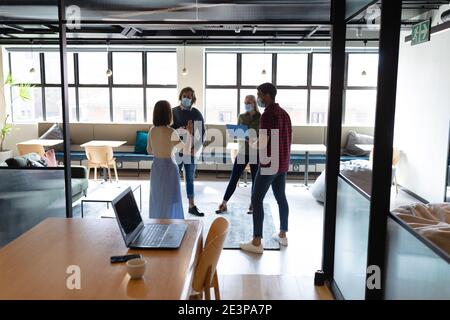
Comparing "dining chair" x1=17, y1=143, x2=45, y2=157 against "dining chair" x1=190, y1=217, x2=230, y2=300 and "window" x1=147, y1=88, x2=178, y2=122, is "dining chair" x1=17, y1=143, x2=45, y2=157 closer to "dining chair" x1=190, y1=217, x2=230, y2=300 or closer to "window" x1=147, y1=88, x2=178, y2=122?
"window" x1=147, y1=88, x2=178, y2=122

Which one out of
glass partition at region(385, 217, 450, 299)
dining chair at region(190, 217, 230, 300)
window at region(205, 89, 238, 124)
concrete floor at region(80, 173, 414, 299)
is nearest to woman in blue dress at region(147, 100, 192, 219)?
concrete floor at region(80, 173, 414, 299)

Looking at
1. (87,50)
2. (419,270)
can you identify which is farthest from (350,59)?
(419,270)

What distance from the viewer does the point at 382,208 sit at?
2.27m

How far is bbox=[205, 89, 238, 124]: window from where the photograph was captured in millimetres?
8883

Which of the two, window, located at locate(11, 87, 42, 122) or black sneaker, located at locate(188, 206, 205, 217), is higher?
window, located at locate(11, 87, 42, 122)

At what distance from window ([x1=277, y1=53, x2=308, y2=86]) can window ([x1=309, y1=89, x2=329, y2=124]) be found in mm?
354

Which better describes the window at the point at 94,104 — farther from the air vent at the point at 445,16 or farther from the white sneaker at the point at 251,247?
the air vent at the point at 445,16

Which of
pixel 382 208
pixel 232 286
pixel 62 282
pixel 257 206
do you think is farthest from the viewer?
pixel 257 206

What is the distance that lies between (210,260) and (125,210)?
1.57 ft

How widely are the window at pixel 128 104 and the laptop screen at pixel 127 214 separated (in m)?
7.08

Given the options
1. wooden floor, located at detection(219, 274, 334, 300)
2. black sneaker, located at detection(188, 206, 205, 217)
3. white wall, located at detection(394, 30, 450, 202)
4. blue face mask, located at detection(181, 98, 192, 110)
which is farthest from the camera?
white wall, located at detection(394, 30, 450, 202)

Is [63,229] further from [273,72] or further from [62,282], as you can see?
[273,72]

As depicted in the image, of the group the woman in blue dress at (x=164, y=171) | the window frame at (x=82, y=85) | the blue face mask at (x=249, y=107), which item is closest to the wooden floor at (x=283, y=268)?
the woman in blue dress at (x=164, y=171)

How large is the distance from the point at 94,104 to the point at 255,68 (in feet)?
Answer: 11.6
